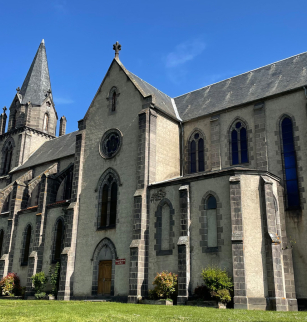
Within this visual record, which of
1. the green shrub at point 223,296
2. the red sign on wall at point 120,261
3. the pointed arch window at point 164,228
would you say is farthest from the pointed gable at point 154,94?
the green shrub at point 223,296

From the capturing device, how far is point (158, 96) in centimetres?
3084

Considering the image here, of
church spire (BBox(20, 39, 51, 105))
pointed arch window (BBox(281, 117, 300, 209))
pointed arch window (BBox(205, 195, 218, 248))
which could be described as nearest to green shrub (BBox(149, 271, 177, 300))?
pointed arch window (BBox(205, 195, 218, 248))

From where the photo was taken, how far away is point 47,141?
151 feet

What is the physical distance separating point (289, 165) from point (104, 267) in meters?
13.2

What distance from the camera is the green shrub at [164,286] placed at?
67.9 ft

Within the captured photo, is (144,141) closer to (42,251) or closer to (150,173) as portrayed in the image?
(150,173)

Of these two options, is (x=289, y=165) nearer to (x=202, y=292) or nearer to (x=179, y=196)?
(x=179, y=196)

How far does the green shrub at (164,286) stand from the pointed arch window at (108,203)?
5.55 metres

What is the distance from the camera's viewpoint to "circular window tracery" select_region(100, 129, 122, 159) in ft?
89.5

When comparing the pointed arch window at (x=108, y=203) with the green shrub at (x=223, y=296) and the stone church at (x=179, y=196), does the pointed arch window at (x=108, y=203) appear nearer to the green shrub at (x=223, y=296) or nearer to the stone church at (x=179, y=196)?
the stone church at (x=179, y=196)

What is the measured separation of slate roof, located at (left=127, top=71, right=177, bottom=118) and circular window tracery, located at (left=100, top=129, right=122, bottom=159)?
3.62 m

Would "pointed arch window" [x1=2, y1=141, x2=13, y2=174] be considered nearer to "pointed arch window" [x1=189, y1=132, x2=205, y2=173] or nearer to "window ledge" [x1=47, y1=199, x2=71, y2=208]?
"window ledge" [x1=47, y1=199, x2=71, y2=208]

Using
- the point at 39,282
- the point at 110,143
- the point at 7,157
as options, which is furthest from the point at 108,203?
the point at 7,157

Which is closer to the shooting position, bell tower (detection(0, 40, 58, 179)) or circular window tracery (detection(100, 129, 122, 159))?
circular window tracery (detection(100, 129, 122, 159))
